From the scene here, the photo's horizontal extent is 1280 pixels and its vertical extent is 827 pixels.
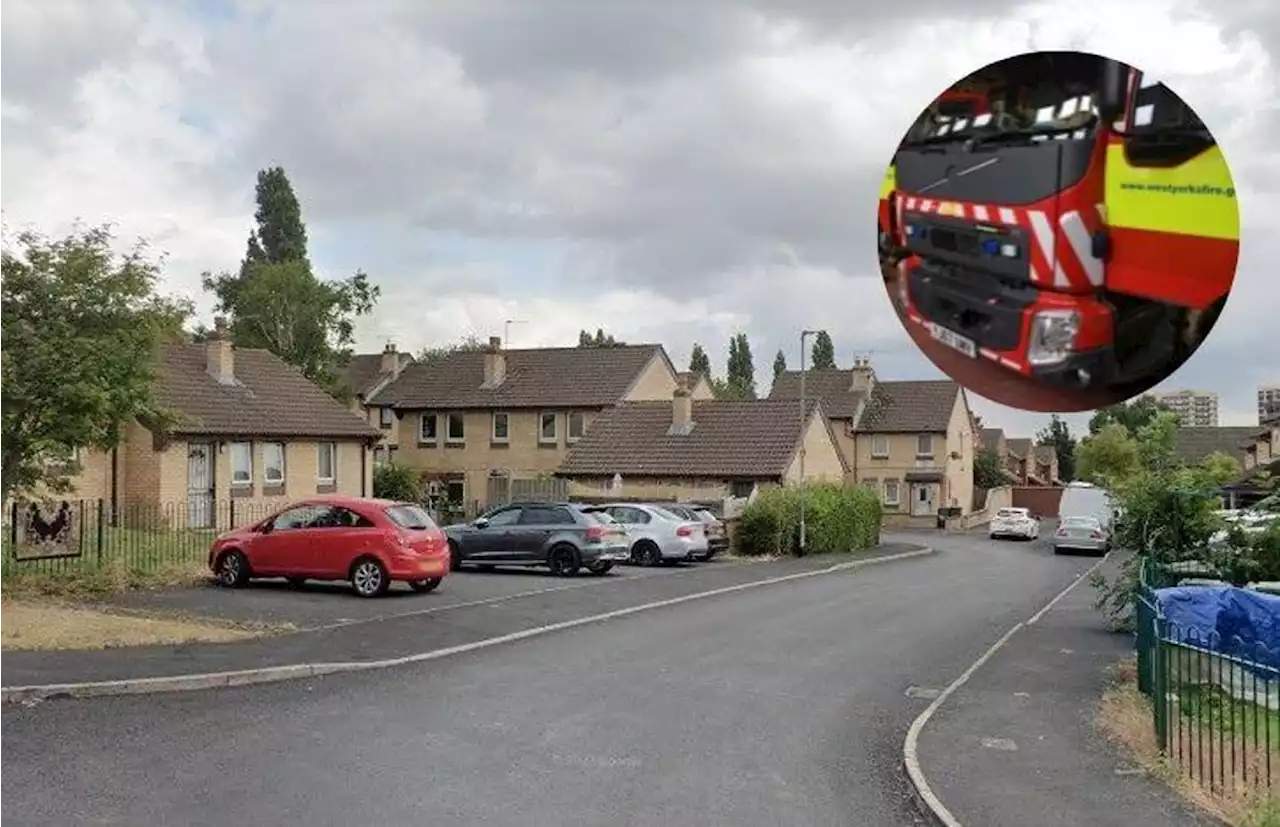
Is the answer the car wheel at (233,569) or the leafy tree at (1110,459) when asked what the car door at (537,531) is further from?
the leafy tree at (1110,459)

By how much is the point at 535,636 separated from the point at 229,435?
72.8ft

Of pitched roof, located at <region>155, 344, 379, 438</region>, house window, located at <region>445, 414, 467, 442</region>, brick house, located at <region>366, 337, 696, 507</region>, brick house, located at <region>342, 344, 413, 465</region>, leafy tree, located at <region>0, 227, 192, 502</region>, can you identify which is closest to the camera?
leafy tree, located at <region>0, 227, 192, 502</region>

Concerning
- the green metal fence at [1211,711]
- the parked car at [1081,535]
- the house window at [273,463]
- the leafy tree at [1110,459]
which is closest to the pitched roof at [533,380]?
the house window at [273,463]

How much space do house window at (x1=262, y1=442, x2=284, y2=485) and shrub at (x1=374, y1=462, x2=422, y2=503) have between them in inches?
400

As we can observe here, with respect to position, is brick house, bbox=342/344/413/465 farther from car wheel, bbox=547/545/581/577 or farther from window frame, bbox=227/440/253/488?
car wheel, bbox=547/545/581/577

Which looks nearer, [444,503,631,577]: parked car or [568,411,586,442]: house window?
[444,503,631,577]: parked car

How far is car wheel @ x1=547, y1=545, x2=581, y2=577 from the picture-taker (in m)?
28.0

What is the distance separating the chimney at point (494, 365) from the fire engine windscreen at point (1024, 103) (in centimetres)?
5678

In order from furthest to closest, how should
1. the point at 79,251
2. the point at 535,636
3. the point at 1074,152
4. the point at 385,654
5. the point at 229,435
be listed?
the point at 229,435 < the point at 79,251 < the point at 535,636 < the point at 385,654 < the point at 1074,152

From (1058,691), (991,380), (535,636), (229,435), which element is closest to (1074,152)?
(991,380)

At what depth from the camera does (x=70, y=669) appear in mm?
13266

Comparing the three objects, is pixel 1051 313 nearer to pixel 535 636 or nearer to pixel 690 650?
pixel 690 650

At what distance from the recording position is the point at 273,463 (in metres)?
39.2

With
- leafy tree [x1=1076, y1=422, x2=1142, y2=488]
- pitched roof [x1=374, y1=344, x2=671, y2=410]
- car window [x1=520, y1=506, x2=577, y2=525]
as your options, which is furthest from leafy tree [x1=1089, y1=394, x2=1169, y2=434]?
pitched roof [x1=374, y1=344, x2=671, y2=410]
